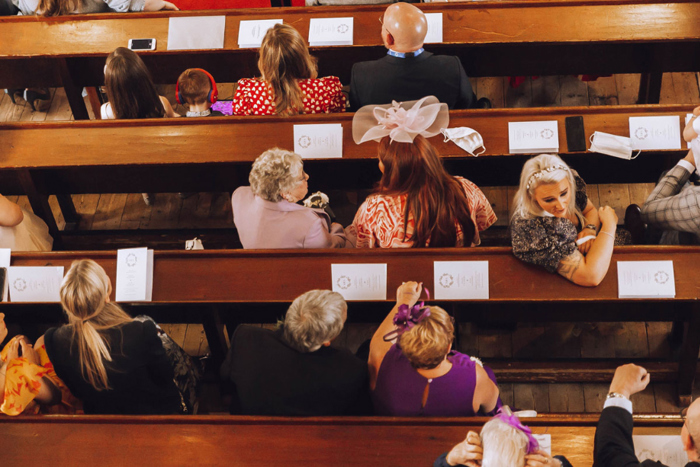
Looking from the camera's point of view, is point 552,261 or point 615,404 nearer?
point 615,404

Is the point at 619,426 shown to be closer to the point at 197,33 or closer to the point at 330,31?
the point at 330,31

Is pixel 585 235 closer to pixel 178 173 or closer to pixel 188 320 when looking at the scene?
pixel 188 320

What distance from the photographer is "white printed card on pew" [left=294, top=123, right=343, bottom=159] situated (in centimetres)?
330

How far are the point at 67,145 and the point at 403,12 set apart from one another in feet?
6.42

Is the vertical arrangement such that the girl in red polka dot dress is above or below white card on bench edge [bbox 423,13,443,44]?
below

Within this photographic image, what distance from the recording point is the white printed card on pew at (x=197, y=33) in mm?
3879

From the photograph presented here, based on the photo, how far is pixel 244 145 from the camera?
3350 mm

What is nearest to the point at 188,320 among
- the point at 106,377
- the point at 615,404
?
the point at 106,377

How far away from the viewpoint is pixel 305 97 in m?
3.47

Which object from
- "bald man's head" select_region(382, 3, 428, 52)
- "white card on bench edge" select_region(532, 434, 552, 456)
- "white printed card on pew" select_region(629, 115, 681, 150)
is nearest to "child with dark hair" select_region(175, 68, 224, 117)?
"bald man's head" select_region(382, 3, 428, 52)

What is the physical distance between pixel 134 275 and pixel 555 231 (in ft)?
6.30

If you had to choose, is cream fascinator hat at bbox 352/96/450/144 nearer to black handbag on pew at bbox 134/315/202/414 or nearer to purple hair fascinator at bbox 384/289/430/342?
purple hair fascinator at bbox 384/289/430/342

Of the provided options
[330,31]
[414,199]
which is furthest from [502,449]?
[330,31]

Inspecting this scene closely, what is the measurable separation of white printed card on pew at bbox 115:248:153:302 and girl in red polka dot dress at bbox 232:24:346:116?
1.08 metres
